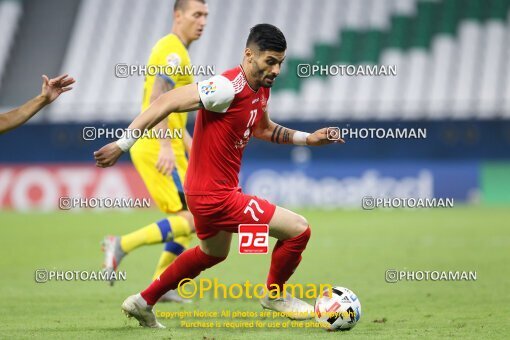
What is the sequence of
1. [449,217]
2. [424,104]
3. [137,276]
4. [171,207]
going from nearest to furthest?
1. [171,207]
2. [137,276]
3. [449,217]
4. [424,104]

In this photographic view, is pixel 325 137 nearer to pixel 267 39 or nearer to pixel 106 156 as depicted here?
pixel 267 39

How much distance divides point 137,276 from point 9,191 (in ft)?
39.5

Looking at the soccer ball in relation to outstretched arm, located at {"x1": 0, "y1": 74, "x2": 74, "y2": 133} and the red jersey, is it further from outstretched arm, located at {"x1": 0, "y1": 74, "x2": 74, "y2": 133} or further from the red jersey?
outstretched arm, located at {"x1": 0, "y1": 74, "x2": 74, "y2": 133}

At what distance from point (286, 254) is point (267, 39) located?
1.54 metres

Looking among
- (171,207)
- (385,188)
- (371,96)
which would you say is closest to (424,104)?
(371,96)

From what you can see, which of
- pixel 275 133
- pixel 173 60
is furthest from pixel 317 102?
pixel 275 133

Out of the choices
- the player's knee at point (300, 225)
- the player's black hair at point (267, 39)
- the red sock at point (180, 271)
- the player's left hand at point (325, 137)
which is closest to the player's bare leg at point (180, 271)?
the red sock at point (180, 271)

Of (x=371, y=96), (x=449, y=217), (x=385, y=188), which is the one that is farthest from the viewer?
(x=371, y=96)

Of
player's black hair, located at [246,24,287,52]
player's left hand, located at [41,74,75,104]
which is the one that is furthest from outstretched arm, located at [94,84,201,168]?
player's left hand, located at [41,74,75,104]

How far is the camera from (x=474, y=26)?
25.7m

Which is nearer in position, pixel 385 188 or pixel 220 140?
pixel 220 140

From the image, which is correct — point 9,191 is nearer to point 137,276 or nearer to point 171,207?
point 137,276

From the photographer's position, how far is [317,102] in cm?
2556

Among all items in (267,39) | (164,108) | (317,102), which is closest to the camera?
(164,108)
